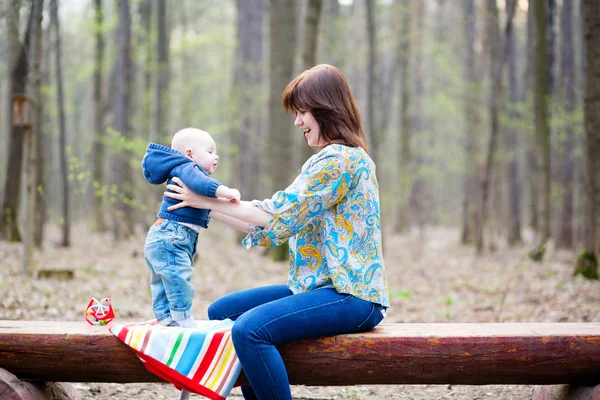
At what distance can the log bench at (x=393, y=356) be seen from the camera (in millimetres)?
2902

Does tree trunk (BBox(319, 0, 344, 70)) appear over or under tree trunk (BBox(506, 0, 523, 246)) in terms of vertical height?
over

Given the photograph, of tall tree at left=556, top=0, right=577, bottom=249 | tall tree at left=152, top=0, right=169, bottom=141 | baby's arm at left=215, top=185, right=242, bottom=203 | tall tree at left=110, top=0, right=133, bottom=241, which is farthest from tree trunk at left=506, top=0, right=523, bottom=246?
baby's arm at left=215, top=185, right=242, bottom=203

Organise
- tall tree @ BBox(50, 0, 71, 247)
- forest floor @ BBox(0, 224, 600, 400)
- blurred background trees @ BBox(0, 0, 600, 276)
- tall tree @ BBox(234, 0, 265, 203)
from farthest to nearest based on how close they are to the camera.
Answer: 1. tall tree @ BBox(234, 0, 265, 203)
2. tall tree @ BBox(50, 0, 71, 247)
3. blurred background trees @ BBox(0, 0, 600, 276)
4. forest floor @ BBox(0, 224, 600, 400)

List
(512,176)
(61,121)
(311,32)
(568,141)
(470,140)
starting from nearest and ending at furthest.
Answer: (311,32), (61,121), (568,141), (470,140), (512,176)

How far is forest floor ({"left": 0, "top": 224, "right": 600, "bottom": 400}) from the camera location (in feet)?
13.9

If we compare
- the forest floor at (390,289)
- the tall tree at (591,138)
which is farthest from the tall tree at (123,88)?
the tall tree at (591,138)

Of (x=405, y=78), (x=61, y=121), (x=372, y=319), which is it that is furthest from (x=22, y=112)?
(x=405, y=78)

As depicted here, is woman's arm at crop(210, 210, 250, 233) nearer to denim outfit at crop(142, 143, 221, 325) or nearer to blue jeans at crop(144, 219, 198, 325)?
denim outfit at crop(142, 143, 221, 325)

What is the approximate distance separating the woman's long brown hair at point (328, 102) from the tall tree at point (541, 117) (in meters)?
7.95

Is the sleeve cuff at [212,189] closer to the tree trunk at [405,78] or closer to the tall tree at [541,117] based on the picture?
the tall tree at [541,117]

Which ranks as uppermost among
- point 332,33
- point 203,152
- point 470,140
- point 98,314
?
point 332,33

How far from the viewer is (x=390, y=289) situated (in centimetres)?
827

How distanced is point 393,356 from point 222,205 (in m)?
1.19

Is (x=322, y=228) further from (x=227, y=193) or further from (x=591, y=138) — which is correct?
(x=591, y=138)
